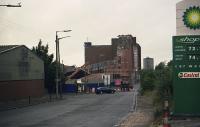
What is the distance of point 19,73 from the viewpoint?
64750 mm

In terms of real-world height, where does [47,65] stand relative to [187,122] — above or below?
above

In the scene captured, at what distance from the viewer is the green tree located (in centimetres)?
8519

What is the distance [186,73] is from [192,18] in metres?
2.59

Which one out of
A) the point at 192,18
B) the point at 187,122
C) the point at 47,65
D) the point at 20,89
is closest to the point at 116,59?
the point at 47,65

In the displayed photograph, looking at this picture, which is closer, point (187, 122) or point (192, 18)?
point (187, 122)

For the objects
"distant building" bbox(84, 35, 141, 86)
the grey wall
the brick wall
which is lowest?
the brick wall

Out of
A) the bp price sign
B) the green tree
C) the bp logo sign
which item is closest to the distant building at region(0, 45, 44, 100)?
the green tree

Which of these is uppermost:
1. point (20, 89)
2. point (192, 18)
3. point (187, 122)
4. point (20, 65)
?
point (192, 18)

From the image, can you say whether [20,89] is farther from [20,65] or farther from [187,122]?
[187,122]

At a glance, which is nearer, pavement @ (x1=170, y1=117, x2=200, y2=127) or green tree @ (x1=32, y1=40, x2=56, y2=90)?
pavement @ (x1=170, y1=117, x2=200, y2=127)

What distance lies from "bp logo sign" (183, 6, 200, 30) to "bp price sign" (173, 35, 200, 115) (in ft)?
1.72

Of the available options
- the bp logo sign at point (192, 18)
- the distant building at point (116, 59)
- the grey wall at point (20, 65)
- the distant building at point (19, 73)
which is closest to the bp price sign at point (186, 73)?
the bp logo sign at point (192, 18)

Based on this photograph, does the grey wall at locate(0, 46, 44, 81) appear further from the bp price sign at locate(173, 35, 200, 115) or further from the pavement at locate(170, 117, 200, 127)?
the pavement at locate(170, 117, 200, 127)

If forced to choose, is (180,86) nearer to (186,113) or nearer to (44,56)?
(186,113)
